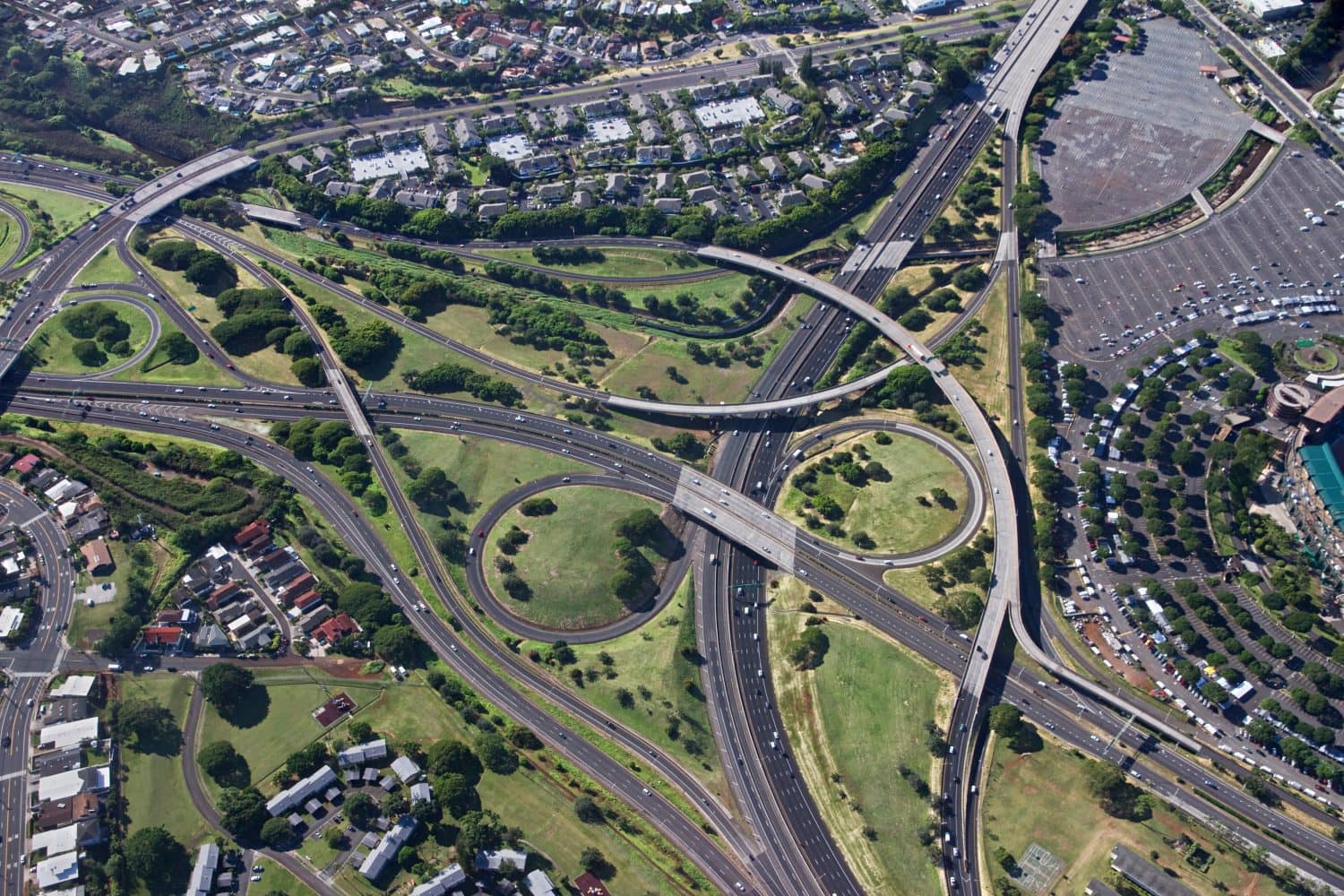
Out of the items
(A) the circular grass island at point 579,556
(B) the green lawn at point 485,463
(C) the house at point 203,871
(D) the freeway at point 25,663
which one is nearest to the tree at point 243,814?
(C) the house at point 203,871

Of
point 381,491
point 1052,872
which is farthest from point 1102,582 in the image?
point 381,491

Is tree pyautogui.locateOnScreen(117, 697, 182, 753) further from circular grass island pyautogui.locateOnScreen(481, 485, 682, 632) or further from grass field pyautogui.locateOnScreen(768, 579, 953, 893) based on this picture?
grass field pyautogui.locateOnScreen(768, 579, 953, 893)

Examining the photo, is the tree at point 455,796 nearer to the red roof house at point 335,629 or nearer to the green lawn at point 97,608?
the red roof house at point 335,629

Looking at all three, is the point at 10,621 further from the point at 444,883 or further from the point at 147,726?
the point at 444,883

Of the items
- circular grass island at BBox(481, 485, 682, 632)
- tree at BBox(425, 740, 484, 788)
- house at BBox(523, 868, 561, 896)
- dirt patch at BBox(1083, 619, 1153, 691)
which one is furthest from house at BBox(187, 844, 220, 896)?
dirt patch at BBox(1083, 619, 1153, 691)

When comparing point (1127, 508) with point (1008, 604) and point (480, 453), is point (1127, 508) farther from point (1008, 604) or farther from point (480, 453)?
point (480, 453)

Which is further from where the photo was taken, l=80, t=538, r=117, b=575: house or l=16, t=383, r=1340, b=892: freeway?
l=80, t=538, r=117, b=575: house
